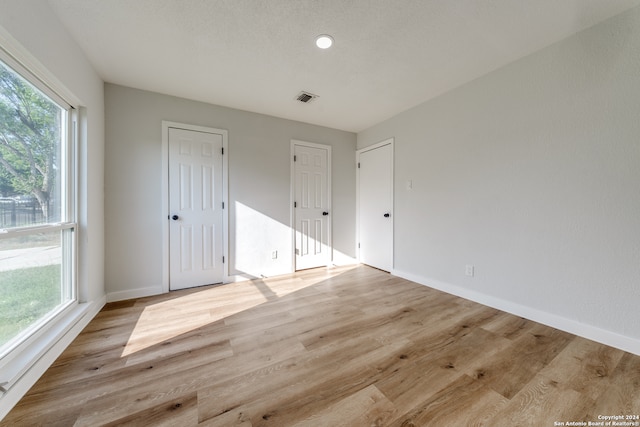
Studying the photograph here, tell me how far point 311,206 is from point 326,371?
2.63m

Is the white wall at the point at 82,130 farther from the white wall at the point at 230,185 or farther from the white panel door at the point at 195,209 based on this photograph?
the white panel door at the point at 195,209

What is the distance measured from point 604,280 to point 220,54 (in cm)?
375

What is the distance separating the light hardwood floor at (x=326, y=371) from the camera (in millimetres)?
1165

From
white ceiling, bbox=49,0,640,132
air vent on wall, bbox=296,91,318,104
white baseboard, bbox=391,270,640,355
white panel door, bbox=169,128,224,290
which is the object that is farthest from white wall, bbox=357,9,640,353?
white panel door, bbox=169,128,224,290

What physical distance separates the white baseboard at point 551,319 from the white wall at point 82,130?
361cm

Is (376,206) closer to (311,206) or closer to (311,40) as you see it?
(311,206)

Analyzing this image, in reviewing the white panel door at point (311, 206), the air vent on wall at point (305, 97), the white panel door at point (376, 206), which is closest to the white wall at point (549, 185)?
the white panel door at point (376, 206)

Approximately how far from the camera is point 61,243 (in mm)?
1875

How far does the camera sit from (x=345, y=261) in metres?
4.19

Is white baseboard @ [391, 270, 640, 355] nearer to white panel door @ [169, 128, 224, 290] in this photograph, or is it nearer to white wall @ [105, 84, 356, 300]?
white wall @ [105, 84, 356, 300]

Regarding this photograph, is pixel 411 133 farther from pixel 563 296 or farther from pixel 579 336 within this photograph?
pixel 579 336

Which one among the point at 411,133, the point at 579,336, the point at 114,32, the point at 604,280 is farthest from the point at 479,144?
the point at 114,32

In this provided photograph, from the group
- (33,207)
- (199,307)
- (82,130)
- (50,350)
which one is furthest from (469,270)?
(82,130)

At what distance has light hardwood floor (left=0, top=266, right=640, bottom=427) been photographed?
117 centimetres
